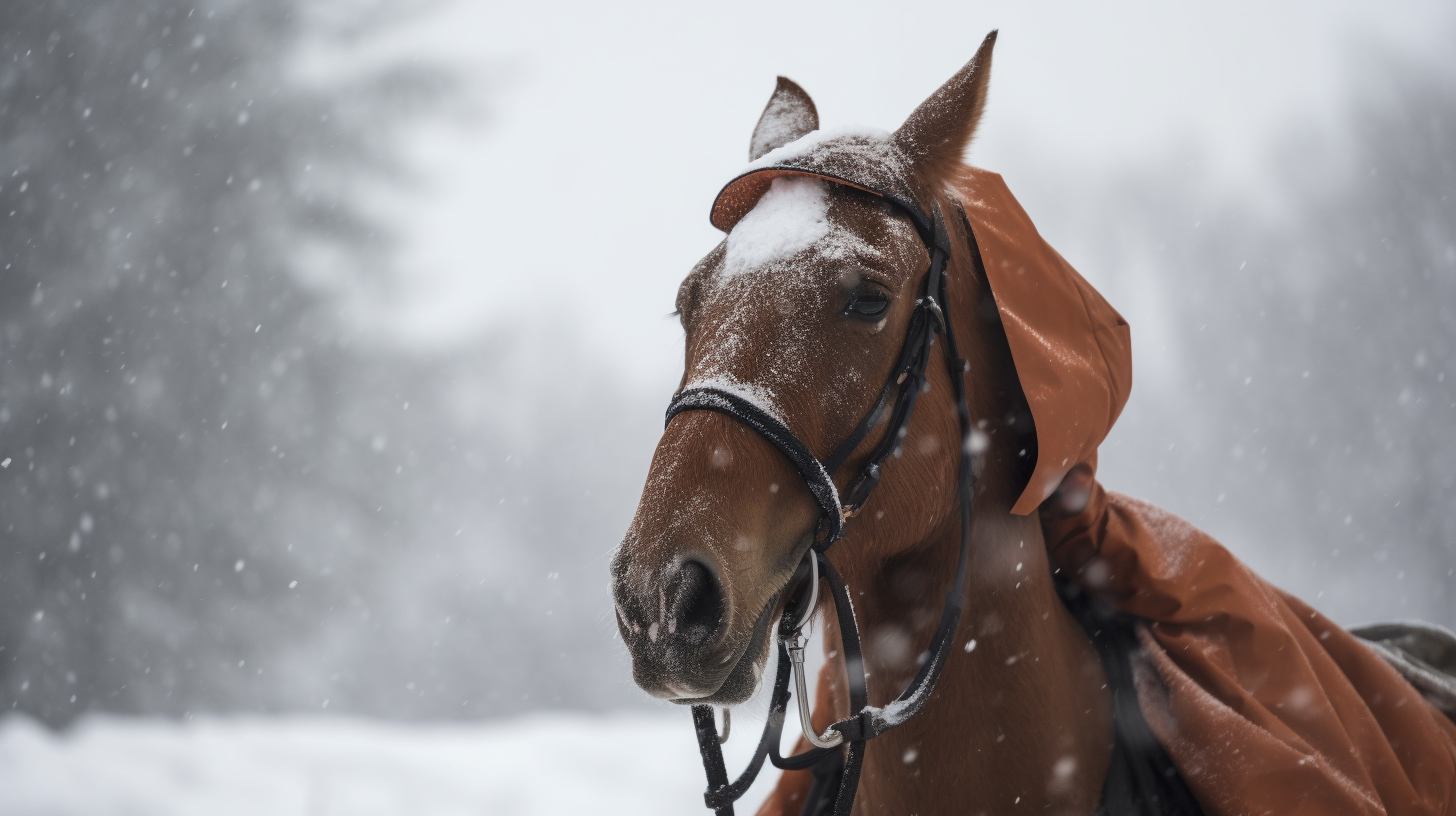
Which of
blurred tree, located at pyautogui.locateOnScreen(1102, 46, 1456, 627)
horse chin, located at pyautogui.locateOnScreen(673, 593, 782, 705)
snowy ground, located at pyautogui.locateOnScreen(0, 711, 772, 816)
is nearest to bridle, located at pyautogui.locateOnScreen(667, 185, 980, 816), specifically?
horse chin, located at pyautogui.locateOnScreen(673, 593, 782, 705)

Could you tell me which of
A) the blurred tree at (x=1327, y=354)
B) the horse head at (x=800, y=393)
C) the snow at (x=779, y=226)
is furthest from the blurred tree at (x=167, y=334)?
the blurred tree at (x=1327, y=354)

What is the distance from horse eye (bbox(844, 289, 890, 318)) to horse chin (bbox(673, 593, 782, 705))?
0.50 meters

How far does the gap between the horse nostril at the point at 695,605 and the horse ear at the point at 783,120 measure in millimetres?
1191

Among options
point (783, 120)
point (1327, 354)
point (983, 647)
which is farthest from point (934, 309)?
point (1327, 354)

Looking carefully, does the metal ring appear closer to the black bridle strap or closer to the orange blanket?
the black bridle strap

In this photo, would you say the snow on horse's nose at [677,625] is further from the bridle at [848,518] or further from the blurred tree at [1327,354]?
the blurred tree at [1327,354]

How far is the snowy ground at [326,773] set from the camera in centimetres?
475

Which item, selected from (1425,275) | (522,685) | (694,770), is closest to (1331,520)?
(1425,275)

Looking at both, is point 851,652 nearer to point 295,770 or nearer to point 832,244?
point 832,244

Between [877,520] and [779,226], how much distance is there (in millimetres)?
552

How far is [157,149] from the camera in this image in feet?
28.6

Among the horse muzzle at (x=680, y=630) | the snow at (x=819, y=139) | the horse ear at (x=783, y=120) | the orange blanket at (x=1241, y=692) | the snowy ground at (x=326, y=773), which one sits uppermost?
the horse ear at (x=783, y=120)

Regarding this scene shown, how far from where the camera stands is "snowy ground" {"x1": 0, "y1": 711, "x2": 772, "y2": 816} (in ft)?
15.6

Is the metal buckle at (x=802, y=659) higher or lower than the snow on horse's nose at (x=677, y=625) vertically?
lower
